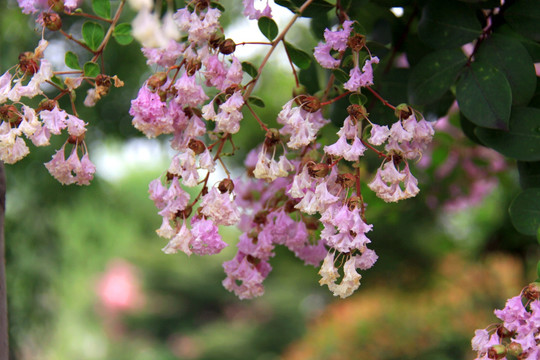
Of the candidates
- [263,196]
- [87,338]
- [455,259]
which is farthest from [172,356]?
[263,196]

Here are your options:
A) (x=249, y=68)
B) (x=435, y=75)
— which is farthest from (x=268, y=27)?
(x=435, y=75)

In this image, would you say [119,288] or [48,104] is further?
[119,288]

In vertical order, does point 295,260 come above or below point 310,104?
below

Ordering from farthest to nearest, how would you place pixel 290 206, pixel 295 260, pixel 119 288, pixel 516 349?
1. pixel 119 288
2. pixel 295 260
3. pixel 290 206
4. pixel 516 349

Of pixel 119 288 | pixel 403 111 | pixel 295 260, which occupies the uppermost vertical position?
pixel 403 111

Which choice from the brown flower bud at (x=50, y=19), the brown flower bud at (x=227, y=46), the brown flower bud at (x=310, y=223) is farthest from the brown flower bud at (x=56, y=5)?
the brown flower bud at (x=310, y=223)

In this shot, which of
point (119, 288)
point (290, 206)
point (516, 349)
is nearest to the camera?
point (516, 349)

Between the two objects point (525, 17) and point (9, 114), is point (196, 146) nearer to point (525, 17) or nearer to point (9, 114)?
point (9, 114)

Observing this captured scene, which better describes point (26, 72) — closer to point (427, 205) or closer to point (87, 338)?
point (427, 205)
